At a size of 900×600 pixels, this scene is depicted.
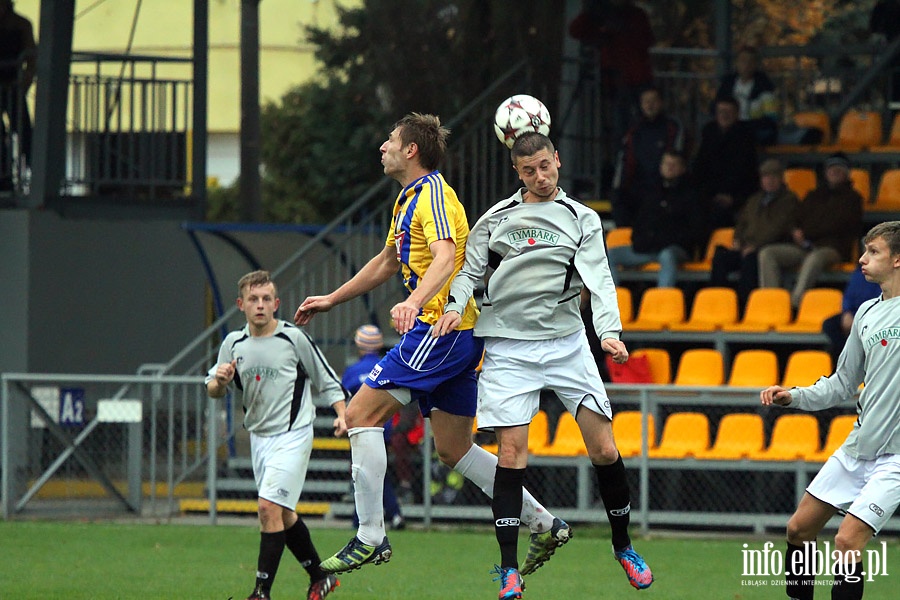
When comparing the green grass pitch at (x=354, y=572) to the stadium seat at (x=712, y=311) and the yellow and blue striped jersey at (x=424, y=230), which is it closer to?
the yellow and blue striped jersey at (x=424, y=230)

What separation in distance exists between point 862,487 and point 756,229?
27.9ft

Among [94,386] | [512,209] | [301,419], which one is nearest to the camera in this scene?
[512,209]

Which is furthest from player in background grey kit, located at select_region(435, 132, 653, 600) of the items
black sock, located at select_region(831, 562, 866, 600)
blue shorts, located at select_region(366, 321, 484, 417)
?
black sock, located at select_region(831, 562, 866, 600)

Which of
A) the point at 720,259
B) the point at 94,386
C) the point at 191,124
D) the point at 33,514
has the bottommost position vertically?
the point at 33,514

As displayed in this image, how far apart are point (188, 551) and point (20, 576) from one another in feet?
6.41

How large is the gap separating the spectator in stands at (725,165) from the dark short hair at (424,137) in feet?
29.5

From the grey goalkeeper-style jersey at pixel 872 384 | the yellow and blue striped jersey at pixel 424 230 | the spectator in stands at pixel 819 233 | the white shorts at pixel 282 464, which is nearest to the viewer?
the grey goalkeeper-style jersey at pixel 872 384

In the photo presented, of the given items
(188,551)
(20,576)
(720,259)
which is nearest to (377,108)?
(720,259)

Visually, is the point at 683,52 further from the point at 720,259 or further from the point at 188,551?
the point at 188,551

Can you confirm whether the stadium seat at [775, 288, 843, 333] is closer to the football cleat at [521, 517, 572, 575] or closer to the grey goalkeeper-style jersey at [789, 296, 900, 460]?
the grey goalkeeper-style jersey at [789, 296, 900, 460]

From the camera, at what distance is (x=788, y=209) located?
50.4 ft

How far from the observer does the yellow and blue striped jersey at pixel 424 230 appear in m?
7.43

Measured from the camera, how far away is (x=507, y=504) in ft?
24.2

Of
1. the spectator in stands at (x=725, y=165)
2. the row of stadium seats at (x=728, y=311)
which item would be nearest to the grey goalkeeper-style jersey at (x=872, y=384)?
the row of stadium seats at (x=728, y=311)
